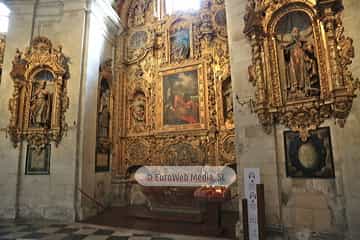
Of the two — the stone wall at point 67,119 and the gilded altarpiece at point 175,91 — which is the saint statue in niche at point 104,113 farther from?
the stone wall at point 67,119

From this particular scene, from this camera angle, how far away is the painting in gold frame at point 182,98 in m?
7.84

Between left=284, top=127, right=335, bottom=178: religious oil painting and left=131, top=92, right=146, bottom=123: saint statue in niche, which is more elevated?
left=131, top=92, right=146, bottom=123: saint statue in niche

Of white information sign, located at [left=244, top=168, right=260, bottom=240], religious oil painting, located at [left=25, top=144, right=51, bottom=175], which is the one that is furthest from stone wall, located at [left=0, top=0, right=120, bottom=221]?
white information sign, located at [left=244, top=168, right=260, bottom=240]

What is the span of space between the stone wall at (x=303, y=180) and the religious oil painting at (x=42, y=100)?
17.4ft

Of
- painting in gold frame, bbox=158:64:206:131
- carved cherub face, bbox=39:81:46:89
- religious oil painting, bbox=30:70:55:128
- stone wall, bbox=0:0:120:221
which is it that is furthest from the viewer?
painting in gold frame, bbox=158:64:206:131

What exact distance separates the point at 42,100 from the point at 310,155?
6.92 metres

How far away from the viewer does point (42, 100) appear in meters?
6.86

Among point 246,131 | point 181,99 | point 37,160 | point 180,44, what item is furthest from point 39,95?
point 246,131

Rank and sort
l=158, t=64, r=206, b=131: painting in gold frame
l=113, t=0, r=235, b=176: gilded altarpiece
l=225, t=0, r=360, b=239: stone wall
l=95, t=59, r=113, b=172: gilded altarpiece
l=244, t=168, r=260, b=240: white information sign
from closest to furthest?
l=244, t=168, r=260, b=240: white information sign → l=225, t=0, r=360, b=239: stone wall → l=113, t=0, r=235, b=176: gilded altarpiece → l=158, t=64, r=206, b=131: painting in gold frame → l=95, t=59, r=113, b=172: gilded altarpiece

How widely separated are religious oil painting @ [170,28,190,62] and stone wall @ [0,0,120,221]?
2.54 metres

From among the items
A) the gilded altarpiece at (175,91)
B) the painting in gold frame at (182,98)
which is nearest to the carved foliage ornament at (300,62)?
the gilded altarpiece at (175,91)

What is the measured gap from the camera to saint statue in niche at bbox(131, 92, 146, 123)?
8812 mm

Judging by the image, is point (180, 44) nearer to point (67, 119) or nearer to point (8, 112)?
point (67, 119)

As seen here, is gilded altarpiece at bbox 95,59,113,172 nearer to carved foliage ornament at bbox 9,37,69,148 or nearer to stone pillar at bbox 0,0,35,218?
carved foliage ornament at bbox 9,37,69,148
